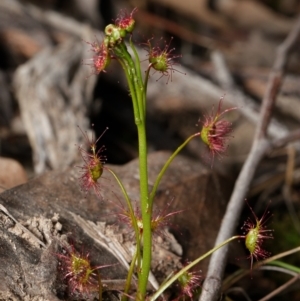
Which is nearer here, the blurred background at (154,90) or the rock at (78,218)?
the rock at (78,218)

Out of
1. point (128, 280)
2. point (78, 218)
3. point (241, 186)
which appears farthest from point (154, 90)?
point (128, 280)

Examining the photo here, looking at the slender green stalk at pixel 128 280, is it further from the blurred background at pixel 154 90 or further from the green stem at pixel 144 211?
the blurred background at pixel 154 90

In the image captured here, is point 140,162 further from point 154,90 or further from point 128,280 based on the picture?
point 154,90

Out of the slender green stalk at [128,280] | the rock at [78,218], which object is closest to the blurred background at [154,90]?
the rock at [78,218]

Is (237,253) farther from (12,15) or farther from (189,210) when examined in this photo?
(12,15)

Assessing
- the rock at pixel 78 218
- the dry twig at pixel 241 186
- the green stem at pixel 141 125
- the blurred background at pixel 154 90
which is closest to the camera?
the green stem at pixel 141 125
